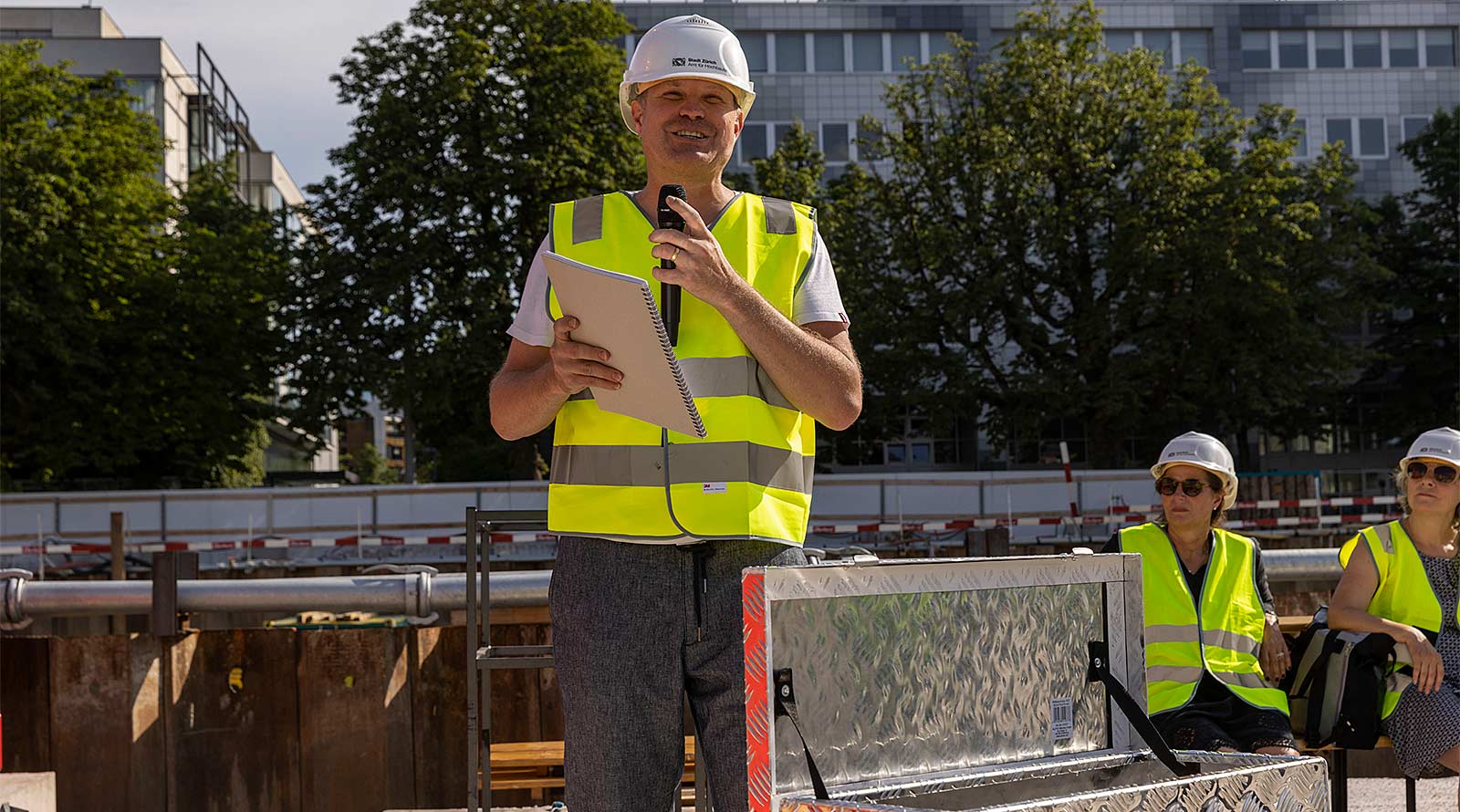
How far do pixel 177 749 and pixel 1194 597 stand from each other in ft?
19.3

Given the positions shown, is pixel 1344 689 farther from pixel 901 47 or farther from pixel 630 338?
pixel 901 47

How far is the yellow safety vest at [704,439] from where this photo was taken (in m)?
2.99

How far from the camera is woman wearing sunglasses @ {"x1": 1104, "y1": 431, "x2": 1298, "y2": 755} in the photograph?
5.96m

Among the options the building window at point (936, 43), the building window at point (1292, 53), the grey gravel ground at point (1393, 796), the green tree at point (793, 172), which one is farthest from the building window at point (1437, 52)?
the grey gravel ground at point (1393, 796)

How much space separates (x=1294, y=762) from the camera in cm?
298

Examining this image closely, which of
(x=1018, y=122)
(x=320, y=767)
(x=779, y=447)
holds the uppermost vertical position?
(x=1018, y=122)

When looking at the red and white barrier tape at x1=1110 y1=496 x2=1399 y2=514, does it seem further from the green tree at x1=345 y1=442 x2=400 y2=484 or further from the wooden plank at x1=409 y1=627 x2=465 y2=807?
the green tree at x1=345 y1=442 x2=400 y2=484

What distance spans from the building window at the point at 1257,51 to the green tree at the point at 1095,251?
2074 cm

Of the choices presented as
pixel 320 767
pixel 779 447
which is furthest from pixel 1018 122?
pixel 779 447

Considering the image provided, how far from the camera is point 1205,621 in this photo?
20.1 ft

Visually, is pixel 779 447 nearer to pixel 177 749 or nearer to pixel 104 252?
pixel 177 749

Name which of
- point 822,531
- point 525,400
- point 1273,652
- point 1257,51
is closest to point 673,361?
point 525,400

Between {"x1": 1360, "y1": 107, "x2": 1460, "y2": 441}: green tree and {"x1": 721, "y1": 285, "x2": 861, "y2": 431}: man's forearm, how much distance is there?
5226cm

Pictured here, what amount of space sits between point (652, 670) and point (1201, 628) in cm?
375
